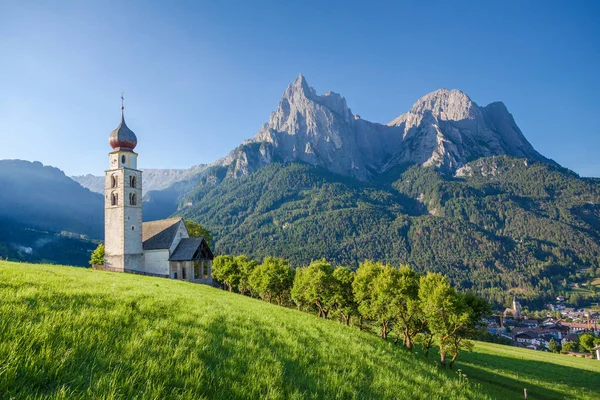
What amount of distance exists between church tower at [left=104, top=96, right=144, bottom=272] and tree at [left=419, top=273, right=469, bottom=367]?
42.8 m

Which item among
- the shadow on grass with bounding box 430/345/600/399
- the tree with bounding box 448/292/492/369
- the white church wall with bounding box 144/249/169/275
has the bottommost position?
the shadow on grass with bounding box 430/345/600/399

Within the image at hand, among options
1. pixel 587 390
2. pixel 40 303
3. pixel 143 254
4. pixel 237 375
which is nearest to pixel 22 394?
pixel 237 375

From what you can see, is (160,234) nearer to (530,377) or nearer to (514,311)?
(530,377)

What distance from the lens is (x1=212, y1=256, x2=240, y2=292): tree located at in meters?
66.2

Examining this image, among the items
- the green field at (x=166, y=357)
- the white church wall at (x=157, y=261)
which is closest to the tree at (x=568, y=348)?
the white church wall at (x=157, y=261)

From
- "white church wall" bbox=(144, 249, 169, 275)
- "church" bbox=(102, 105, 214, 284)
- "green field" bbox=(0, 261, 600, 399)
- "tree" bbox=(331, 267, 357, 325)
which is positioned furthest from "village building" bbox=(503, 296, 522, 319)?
"green field" bbox=(0, 261, 600, 399)

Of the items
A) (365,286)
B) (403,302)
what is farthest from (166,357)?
(365,286)

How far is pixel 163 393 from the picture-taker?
13.5 ft

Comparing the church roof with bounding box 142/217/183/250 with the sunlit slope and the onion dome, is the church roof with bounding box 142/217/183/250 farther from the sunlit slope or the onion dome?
the sunlit slope

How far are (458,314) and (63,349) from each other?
32007 millimetres

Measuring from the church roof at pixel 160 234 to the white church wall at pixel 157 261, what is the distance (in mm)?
811

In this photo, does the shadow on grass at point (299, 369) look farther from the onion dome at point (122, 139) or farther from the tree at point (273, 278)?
the onion dome at point (122, 139)

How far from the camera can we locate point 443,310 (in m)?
29.6

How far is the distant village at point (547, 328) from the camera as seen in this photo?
11544 centimetres
